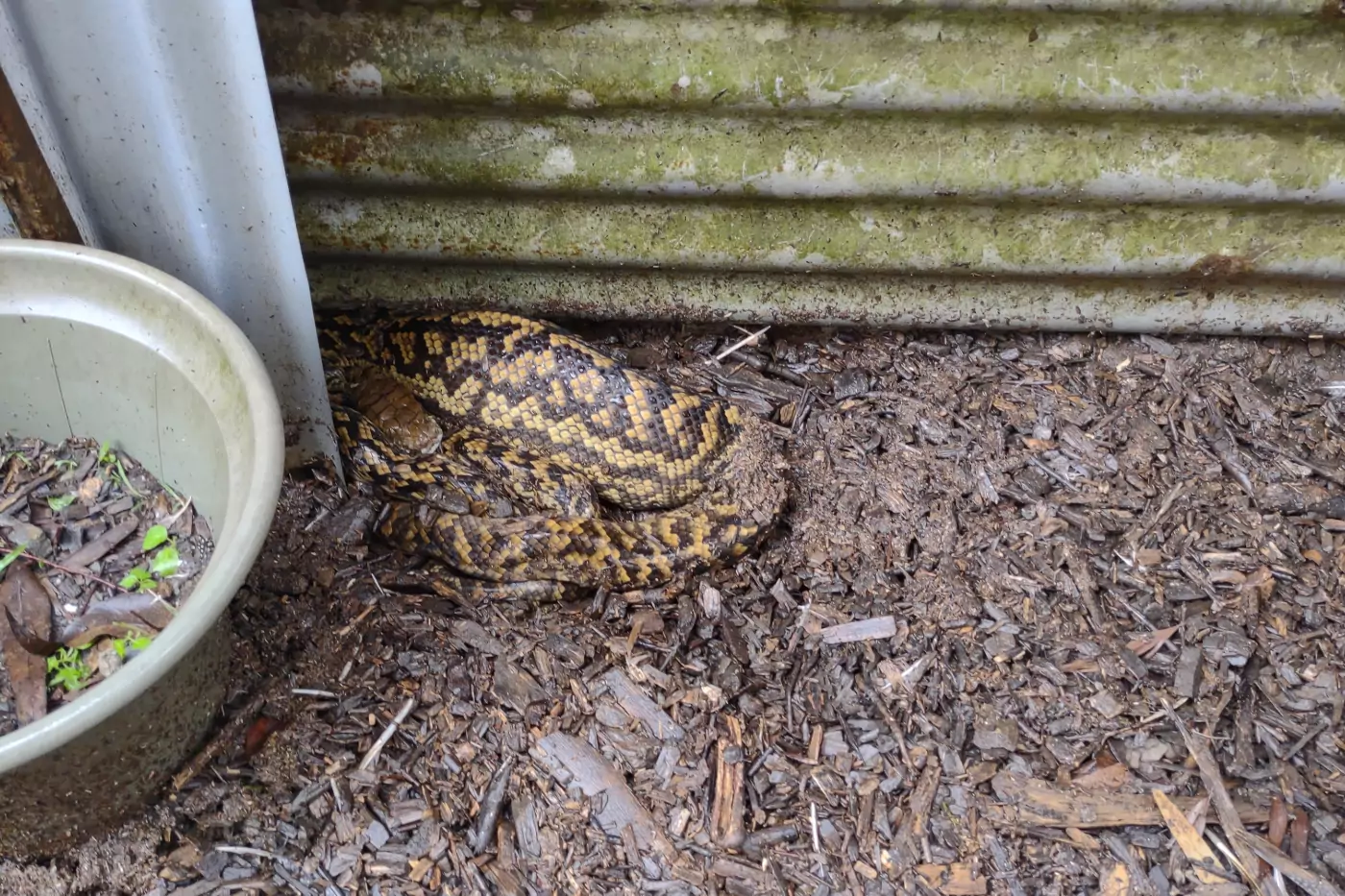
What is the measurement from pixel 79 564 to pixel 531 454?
153cm

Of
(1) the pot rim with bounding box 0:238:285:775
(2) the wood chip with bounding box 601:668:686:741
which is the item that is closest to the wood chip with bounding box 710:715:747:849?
(2) the wood chip with bounding box 601:668:686:741

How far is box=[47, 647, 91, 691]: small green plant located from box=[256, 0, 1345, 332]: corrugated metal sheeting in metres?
1.46

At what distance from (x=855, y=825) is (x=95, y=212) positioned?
2511 mm

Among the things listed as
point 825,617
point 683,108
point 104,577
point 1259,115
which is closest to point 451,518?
point 104,577

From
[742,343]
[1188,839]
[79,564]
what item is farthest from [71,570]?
[1188,839]

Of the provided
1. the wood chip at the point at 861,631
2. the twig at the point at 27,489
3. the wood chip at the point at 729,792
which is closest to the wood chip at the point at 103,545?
the twig at the point at 27,489

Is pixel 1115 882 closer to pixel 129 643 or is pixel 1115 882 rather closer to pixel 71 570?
pixel 129 643

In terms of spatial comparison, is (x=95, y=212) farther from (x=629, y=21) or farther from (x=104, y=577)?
(x=629, y=21)

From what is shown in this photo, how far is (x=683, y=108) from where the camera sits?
2971 mm

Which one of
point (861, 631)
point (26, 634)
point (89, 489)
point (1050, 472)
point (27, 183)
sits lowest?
point (861, 631)

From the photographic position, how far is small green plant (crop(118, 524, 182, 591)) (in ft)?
8.23

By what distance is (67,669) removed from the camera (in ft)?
7.86

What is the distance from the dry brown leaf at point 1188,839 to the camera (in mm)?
2410

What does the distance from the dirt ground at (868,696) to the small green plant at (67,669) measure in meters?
0.35
